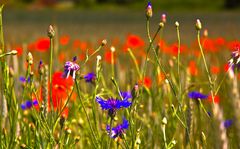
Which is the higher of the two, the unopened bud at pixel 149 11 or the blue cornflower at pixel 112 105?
the unopened bud at pixel 149 11

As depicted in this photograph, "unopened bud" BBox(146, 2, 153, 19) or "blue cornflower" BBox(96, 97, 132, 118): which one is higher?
"unopened bud" BBox(146, 2, 153, 19)

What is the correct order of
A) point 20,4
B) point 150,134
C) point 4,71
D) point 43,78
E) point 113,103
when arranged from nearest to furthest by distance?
point 113,103
point 4,71
point 43,78
point 150,134
point 20,4

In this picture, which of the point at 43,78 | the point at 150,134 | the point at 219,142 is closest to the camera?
the point at 219,142

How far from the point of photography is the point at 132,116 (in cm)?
144

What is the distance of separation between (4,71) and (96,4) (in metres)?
38.9

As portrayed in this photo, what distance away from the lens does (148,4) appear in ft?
4.68

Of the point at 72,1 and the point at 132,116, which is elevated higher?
the point at 72,1

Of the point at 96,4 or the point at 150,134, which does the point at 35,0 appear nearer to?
the point at 96,4

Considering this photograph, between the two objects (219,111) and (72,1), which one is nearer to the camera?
(219,111)

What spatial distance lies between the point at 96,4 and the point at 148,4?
1537 inches

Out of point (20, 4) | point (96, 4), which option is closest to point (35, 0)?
point (20, 4)

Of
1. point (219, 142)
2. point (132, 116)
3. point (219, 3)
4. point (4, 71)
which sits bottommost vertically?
point (219, 142)

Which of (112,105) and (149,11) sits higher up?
(149,11)

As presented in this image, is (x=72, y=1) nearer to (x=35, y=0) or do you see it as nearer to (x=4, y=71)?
(x=35, y=0)
